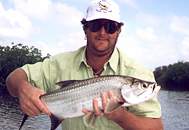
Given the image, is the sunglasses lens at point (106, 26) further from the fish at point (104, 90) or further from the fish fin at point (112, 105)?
the fish fin at point (112, 105)

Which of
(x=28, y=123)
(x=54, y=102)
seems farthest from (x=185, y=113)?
(x=54, y=102)

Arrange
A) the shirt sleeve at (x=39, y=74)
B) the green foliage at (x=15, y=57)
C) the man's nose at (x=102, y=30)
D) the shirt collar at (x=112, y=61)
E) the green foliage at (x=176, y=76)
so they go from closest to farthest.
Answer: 1. the man's nose at (x=102, y=30)
2. the shirt collar at (x=112, y=61)
3. the shirt sleeve at (x=39, y=74)
4. the green foliage at (x=15, y=57)
5. the green foliage at (x=176, y=76)

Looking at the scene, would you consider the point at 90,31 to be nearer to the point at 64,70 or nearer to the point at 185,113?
the point at 64,70

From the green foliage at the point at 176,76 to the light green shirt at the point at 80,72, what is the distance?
15398 cm

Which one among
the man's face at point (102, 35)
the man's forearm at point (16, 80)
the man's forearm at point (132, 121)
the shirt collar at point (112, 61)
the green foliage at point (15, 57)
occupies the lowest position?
the green foliage at point (15, 57)

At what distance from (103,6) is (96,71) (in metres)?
0.84

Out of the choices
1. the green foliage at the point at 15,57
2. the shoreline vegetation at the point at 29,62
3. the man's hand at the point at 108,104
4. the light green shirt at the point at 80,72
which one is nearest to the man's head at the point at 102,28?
the light green shirt at the point at 80,72

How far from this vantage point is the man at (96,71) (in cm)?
531

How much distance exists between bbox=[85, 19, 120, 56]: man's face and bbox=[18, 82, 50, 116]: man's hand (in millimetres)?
906

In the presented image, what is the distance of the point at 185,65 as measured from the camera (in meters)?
169

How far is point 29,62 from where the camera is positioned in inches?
4456

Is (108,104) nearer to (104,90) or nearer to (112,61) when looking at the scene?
(104,90)

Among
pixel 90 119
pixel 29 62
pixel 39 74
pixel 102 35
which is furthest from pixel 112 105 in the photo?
pixel 29 62

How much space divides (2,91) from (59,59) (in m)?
92.8
